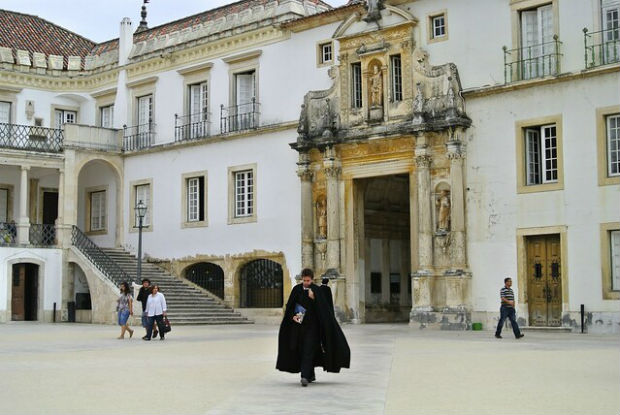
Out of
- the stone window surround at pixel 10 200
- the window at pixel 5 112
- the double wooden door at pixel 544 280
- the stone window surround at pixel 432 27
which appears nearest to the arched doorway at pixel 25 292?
the stone window surround at pixel 10 200

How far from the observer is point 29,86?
37250mm

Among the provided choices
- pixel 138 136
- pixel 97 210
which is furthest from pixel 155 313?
pixel 97 210

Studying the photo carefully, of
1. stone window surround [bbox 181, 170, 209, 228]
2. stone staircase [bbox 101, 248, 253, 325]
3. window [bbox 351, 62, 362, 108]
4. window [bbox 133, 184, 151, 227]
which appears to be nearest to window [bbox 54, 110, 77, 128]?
window [bbox 133, 184, 151, 227]

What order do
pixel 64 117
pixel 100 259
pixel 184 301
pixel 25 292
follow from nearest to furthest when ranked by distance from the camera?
pixel 184 301, pixel 100 259, pixel 25 292, pixel 64 117

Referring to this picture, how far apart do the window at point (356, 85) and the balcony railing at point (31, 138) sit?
1232 centimetres

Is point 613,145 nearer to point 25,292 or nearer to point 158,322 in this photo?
point 158,322

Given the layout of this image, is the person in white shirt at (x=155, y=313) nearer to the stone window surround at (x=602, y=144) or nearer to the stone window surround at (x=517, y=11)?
the stone window surround at (x=602, y=144)

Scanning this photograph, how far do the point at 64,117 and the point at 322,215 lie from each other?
47.5ft

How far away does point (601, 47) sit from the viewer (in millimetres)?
23688

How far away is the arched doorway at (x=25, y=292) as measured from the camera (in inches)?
1359

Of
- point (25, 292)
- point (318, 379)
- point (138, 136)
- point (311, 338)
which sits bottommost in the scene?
point (318, 379)

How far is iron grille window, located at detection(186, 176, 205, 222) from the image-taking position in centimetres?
3388

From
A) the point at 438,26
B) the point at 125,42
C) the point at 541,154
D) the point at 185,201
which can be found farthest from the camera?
the point at 125,42

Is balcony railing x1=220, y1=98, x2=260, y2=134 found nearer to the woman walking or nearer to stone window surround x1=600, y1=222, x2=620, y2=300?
the woman walking
